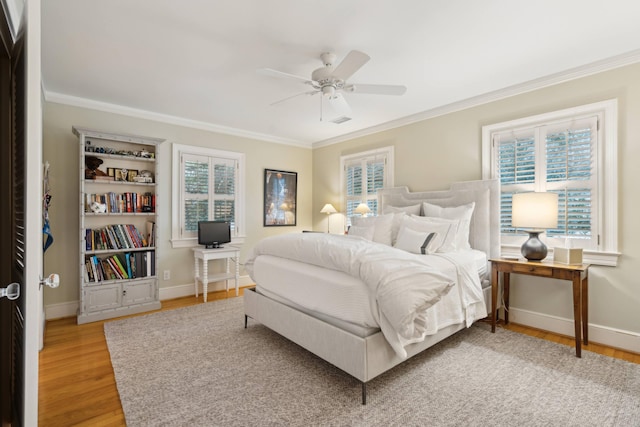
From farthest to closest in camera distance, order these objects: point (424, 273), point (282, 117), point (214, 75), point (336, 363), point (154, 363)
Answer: point (282, 117)
point (214, 75)
point (154, 363)
point (336, 363)
point (424, 273)

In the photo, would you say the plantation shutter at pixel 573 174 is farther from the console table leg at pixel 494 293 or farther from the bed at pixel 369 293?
the console table leg at pixel 494 293

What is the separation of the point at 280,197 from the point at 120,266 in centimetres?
→ 272

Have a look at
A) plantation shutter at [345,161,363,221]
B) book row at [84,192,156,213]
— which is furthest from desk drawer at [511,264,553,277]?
book row at [84,192,156,213]

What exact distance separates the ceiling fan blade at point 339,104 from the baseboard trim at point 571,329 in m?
2.83

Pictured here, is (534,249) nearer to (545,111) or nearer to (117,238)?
(545,111)

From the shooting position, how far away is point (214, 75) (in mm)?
3121

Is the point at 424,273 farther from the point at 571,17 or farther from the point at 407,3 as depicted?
the point at 571,17

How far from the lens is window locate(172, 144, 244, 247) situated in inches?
178

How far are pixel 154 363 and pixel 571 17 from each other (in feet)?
13.4

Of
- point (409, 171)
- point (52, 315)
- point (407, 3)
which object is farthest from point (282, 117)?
point (52, 315)

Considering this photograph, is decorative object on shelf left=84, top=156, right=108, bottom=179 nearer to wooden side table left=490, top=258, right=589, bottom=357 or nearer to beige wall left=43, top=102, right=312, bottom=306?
beige wall left=43, top=102, right=312, bottom=306

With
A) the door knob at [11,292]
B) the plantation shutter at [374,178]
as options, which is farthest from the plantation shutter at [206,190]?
the door knob at [11,292]

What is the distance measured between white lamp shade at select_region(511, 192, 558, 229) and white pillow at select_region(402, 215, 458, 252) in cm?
60

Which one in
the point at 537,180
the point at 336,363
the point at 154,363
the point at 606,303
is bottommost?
the point at 154,363
